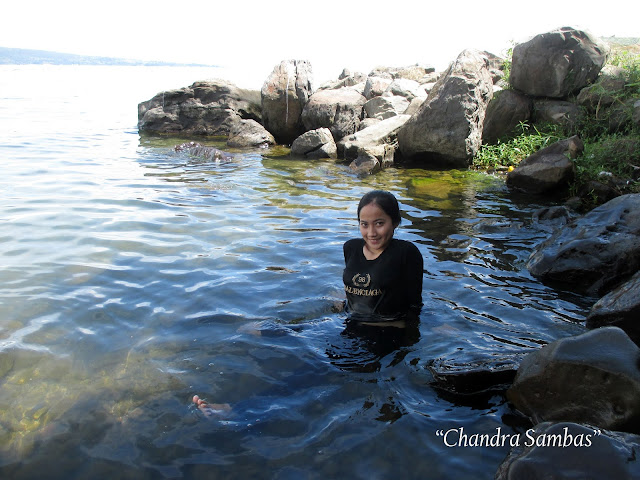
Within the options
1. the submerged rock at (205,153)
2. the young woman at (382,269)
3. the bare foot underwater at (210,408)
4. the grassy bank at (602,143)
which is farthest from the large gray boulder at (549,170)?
the bare foot underwater at (210,408)

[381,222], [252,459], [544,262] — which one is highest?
[381,222]

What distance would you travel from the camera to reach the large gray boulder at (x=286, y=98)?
1609cm

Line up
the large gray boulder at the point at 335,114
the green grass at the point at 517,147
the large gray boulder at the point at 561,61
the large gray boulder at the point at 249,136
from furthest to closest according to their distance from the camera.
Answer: the large gray boulder at the point at 249,136 < the large gray boulder at the point at 335,114 < the large gray boulder at the point at 561,61 < the green grass at the point at 517,147

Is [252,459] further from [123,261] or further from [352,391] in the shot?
[123,261]

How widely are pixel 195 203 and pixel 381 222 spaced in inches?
208

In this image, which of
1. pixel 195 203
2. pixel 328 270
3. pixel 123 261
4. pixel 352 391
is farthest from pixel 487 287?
pixel 195 203

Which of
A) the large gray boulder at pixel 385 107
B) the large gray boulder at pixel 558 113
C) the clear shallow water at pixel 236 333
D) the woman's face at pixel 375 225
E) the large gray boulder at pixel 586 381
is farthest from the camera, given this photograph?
the large gray boulder at pixel 385 107

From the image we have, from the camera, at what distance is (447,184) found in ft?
34.0

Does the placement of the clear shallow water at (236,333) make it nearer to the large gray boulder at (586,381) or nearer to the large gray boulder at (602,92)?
the large gray boulder at (586,381)

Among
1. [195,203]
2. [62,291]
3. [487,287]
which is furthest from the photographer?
[195,203]

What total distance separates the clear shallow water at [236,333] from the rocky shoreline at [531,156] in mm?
367

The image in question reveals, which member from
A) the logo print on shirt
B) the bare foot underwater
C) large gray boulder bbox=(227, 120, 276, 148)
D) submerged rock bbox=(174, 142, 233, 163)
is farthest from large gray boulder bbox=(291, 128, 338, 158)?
the bare foot underwater

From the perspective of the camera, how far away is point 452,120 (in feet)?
37.9

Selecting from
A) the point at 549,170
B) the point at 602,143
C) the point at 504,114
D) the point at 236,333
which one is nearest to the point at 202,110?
the point at 504,114
